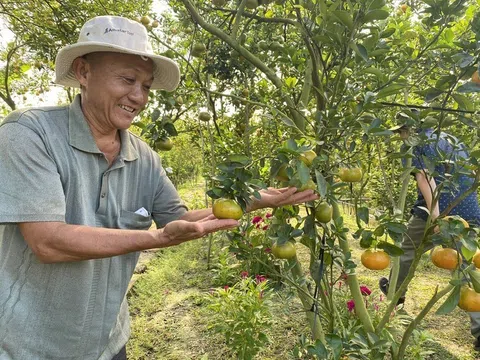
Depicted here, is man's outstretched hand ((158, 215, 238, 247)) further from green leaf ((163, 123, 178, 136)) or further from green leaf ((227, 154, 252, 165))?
green leaf ((163, 123, 178, 136))

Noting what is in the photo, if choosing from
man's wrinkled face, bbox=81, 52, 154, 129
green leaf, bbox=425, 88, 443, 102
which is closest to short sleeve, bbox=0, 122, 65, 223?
man's wrinkled face, bbox=81, 52, 154, 129

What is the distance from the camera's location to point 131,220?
153cm

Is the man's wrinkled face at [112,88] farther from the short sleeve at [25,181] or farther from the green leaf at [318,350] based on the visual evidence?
the green leaf at [318,350]

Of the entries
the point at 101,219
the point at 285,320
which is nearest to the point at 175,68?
the point at 101,219

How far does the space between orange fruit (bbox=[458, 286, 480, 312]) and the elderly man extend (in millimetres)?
607

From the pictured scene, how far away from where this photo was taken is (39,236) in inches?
44.9

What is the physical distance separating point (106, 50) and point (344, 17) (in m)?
0.82

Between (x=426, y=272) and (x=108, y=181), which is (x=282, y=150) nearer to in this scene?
(x=108, y=181)

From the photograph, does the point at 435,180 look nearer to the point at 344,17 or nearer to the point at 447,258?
the point at 447,258

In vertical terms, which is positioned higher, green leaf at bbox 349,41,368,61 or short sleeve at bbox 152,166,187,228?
green leaf at bbox 349,41,368,61

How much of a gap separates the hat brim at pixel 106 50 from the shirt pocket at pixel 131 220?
0.57 m

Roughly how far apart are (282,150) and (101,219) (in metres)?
0.76

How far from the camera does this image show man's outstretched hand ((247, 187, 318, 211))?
4.60 feet

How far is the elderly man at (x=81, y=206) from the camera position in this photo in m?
1.14
